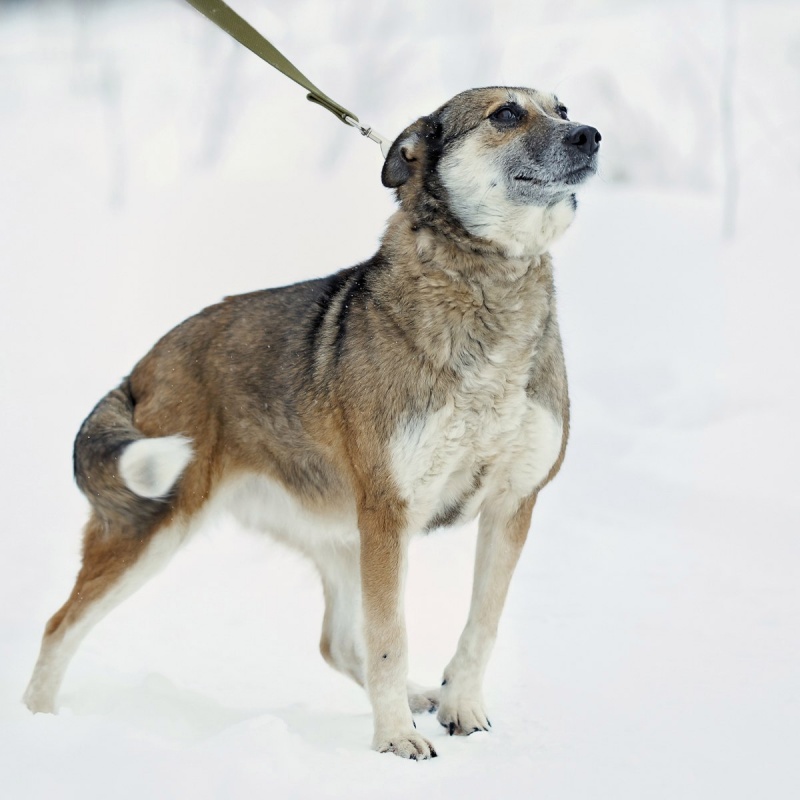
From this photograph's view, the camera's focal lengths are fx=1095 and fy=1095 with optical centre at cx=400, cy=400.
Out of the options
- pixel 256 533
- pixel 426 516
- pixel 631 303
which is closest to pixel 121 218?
pixel 631 303

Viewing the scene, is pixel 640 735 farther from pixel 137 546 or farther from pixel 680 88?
pixel 680 88

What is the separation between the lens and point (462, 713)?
3.69 m

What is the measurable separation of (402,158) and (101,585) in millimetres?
1826

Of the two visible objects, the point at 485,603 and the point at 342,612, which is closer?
the point at 485,603

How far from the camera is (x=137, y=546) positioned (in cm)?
388

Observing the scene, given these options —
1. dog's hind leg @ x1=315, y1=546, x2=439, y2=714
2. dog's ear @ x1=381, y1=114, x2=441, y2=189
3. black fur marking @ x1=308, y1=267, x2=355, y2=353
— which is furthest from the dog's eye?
dog's hind leg @ x1=315, y1=546, x2=439, y2=714

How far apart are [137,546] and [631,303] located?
7.55m

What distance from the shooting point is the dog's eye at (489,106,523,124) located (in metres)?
3.58

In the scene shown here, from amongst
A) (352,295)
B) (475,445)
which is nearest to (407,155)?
(352,295)

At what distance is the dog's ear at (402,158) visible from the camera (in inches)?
144

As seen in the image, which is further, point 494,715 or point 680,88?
point 680,88

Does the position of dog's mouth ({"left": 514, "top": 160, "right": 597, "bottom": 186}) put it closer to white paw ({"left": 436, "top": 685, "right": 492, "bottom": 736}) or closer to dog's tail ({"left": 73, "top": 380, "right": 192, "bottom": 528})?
dog's tail ({"left": 73, "top": 380, "right": 192, "bottom": 528})

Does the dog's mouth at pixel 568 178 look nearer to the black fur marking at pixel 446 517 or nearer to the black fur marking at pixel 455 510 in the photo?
the black fur marking at pixel 455 510

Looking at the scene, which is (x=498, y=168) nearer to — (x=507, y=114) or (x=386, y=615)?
(x=507, y=114)
